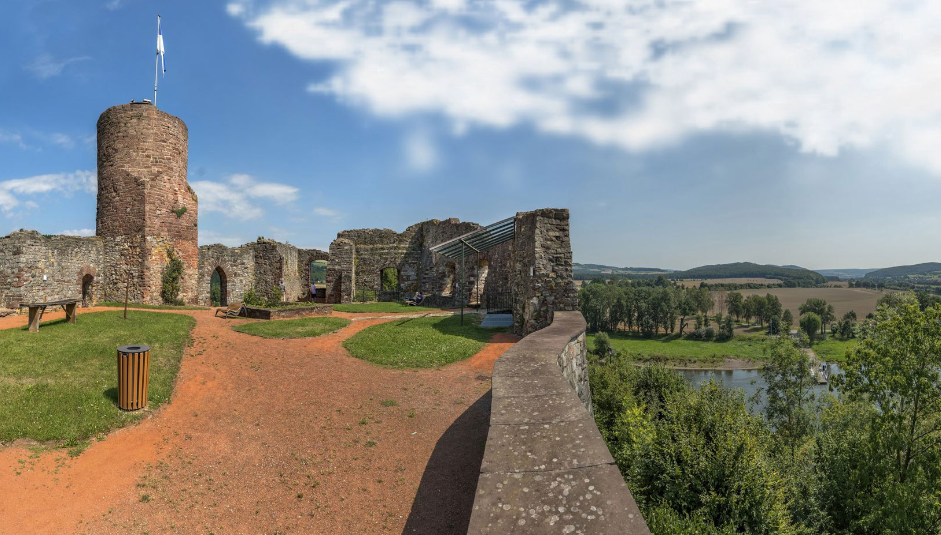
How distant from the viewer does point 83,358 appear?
30.0ft

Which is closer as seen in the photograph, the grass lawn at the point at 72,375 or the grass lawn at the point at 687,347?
the grass lawn at the point at 72,375

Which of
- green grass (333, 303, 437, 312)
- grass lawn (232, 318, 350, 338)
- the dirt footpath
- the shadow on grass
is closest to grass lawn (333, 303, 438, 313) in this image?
green grass (333, 303, 437, 312)

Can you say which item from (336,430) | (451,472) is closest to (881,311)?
(451,472)

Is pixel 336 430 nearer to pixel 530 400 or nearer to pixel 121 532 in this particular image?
→ pixel 121 532

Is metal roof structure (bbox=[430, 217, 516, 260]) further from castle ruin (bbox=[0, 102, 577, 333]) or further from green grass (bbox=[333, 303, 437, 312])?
green grass (bbox=[333, 303, 437, 312])

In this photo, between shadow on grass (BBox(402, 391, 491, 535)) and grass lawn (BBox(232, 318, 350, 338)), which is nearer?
shadow on grass (BBox(402, 391, 491, 535))

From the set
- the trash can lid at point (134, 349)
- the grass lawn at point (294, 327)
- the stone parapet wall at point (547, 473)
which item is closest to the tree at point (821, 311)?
the grass lawn at point (294, 327)

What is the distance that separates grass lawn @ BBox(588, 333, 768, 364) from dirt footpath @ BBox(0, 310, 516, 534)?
2548 inches

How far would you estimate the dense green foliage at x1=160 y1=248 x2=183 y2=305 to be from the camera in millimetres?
19328

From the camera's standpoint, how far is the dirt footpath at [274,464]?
4992 mm

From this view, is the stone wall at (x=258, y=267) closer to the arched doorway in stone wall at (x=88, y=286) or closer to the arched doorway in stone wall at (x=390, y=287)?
the arched doorway in stone wall at (x=390, y=287)

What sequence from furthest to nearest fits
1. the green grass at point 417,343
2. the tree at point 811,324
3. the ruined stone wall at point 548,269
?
the tree at point 811,324
the ruined stone wall at point 548,269
the green grass at point 417,343

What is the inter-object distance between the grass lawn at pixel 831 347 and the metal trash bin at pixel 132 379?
82.1 meters

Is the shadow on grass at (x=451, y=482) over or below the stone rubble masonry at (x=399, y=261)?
below
